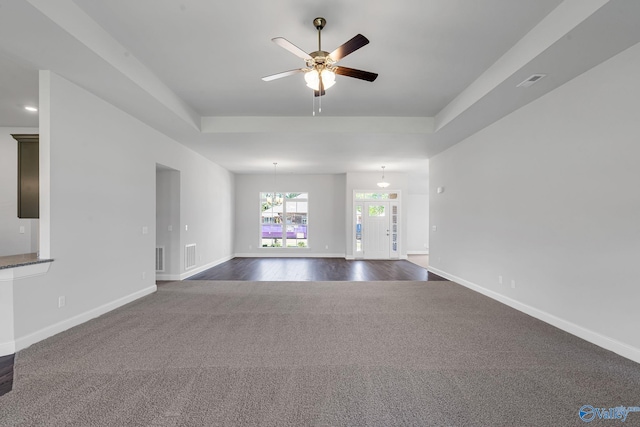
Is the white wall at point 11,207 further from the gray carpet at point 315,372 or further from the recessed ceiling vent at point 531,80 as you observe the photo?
the recessed ceiling vent at point 531,80

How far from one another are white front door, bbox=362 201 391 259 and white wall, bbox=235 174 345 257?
32.6 inches

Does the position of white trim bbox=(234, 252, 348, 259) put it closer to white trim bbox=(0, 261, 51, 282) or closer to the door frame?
the door frame

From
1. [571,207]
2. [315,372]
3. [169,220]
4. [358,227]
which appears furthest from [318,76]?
[358,227]

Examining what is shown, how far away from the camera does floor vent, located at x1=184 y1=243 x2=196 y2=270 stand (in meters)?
6.20

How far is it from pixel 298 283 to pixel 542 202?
4.00m

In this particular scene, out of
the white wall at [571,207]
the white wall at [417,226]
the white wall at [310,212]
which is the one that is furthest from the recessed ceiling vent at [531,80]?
the white wall at [417,226]

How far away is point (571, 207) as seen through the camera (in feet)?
10.5

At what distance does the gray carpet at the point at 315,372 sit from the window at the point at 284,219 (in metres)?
6.07

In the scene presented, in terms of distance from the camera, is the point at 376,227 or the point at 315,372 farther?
the point at 376,227

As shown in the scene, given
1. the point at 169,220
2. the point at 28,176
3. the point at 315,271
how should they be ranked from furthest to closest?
1. the point at 315,271
2. the point at 169,220
3. the point at 28,176

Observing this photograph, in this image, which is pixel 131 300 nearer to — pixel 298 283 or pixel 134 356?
pixel 134 356

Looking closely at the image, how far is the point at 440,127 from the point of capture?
494cm

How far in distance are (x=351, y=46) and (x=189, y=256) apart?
5486mm

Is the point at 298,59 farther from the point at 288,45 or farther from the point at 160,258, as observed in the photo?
the point at 160,258
